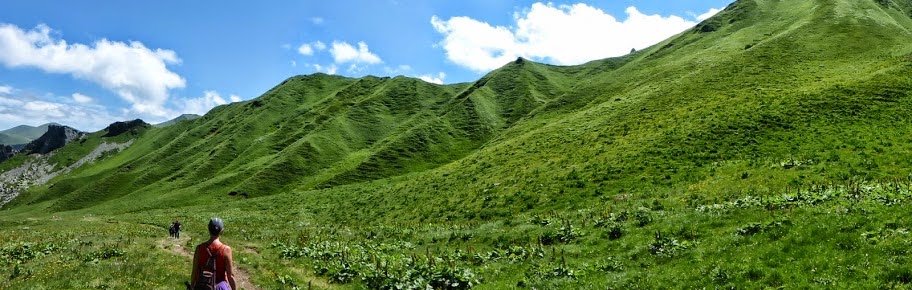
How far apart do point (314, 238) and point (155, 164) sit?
16643 centimetres

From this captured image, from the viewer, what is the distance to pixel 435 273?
2148 cm

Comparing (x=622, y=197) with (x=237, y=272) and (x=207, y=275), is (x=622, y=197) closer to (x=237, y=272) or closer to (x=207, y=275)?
(x=237, y=272)

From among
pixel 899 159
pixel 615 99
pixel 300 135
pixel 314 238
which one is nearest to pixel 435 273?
pixel 314 238

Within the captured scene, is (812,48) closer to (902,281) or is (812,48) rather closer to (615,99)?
(615,99)

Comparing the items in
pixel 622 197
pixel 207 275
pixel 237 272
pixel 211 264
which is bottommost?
pixel 622 197

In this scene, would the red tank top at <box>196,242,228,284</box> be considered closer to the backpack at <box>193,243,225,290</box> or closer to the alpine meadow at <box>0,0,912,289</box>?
the backpack at <box>193,243,225,290</box>

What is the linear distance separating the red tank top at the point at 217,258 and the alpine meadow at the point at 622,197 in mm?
9638

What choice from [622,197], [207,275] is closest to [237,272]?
[207,275]

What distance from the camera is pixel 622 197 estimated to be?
40.5 metres

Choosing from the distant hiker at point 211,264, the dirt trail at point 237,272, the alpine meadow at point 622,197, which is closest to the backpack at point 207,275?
the distant hiker at point 211,264

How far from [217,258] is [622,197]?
34307 millimetres

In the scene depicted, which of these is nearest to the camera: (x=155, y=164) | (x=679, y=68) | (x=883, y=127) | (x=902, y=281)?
(x=902, y=281)

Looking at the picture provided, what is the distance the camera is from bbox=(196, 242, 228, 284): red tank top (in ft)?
38.7

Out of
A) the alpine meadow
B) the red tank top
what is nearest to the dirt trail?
the alpine meadow
